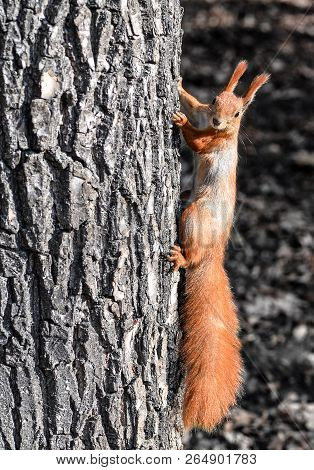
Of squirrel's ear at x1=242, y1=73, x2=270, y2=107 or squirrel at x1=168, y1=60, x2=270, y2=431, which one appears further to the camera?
squirrel's ear at x1=242, y1=73, x2=270, y2=107

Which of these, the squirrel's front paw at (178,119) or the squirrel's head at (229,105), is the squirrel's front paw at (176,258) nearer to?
the squirrel's front paw at (178,119)

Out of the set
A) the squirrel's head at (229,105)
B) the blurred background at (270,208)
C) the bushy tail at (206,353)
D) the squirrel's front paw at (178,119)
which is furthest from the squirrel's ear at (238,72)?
the bushy tail at (206,353)

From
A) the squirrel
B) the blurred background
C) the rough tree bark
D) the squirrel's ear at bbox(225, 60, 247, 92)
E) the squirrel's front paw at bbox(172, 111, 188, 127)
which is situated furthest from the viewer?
the blurred background

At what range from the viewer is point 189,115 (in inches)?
111

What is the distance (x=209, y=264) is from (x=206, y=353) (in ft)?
1.13

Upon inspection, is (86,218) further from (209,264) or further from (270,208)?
(270,208)

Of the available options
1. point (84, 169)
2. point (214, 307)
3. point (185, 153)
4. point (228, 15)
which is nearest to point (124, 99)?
point (84, 169)

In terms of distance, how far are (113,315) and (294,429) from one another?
81.5 inches

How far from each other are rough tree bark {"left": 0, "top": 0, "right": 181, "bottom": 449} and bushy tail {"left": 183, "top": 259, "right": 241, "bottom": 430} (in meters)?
0.11

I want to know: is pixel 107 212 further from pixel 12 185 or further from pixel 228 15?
pixel 228 15

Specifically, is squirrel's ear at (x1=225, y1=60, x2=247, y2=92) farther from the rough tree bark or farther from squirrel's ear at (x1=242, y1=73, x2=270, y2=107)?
the rough tree bark

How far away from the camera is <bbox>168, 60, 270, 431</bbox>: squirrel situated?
2613mm

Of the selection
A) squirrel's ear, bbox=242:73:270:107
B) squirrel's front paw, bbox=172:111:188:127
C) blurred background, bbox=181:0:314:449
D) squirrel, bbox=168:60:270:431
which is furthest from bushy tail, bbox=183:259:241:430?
blurred background, bbox=181:0:314:449

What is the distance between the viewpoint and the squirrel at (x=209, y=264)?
2.61m
